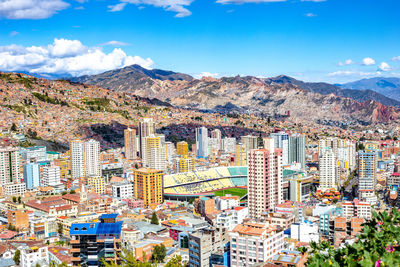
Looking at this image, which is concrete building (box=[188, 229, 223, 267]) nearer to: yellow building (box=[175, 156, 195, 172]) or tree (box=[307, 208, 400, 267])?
tree (box=[307, 208, 400, 267])

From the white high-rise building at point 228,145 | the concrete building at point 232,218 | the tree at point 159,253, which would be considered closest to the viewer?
the tree at point 159,253

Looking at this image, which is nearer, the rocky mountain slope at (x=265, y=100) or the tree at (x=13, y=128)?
the tree at (x=13, y=128)

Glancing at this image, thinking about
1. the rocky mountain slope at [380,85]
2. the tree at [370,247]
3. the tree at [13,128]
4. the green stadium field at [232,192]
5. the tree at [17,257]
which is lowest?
the green stadium field at [232,192]

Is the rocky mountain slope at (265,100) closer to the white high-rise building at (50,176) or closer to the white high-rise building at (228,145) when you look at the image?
the white high-rise building at (228,145)

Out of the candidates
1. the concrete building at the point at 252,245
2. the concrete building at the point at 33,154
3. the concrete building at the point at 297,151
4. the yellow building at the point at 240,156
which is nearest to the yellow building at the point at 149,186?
the concrete building at the point at 33,154

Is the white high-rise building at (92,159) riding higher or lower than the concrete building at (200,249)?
higher

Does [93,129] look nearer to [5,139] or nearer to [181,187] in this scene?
[5,139]
